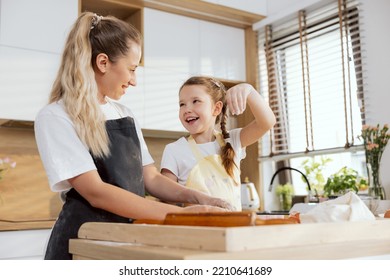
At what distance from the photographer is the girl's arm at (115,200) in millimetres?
962

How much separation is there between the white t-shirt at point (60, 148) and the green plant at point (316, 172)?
245 centimetres

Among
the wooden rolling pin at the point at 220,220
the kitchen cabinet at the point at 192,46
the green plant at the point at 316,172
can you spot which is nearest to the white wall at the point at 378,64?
the green plant at the point at 316,172

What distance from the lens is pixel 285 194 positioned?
3.54m

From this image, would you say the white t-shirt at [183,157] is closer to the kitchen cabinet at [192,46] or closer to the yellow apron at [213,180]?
the yellow apron at [213,180]

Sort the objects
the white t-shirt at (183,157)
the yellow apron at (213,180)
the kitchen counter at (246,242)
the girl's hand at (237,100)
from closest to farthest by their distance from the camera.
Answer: the kitchen counter at (246,242) < the girl's hand at (237,100) < the yellow apron at (213,180) < the white t-shirt at (183,157)

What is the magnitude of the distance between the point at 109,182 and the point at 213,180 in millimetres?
485

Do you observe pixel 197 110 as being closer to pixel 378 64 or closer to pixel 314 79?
pixel 378 64

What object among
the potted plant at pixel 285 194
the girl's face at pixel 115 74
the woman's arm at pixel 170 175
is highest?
the girl's face at pixel 115 74

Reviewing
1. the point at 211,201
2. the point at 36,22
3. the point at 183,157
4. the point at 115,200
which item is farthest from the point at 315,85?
the point at 115,200

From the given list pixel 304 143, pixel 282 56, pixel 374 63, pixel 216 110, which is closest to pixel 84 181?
pixel 216 110

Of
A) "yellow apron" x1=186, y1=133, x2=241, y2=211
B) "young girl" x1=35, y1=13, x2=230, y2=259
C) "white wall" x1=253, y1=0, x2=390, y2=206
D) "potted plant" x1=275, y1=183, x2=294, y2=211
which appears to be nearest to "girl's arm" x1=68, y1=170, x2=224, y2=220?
"young girl" x1=35, y1=13, x2=230, y2=259

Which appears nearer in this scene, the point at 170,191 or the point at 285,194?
the point at 170,191

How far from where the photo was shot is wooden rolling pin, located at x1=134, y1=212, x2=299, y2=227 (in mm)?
685
